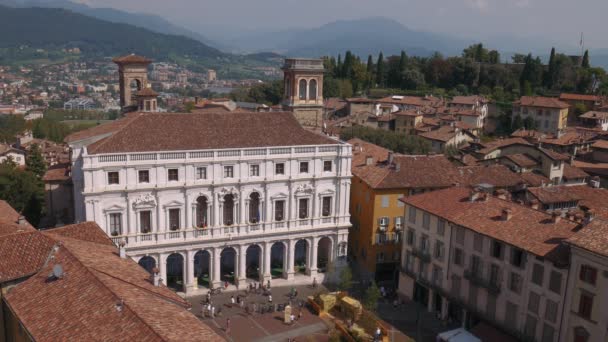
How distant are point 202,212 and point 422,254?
700 inches

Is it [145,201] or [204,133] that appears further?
[204,133]

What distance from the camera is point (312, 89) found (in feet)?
232

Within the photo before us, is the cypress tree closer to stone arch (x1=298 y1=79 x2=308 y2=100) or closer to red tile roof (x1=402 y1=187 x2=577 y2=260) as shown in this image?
stone arch (x1=298 y1=79 x2=308 y2=100)

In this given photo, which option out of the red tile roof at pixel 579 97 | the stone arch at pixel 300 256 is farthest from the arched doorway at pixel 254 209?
the red tile roof at pixel 579 97

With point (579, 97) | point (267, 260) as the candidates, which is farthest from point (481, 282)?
point (579, 97)

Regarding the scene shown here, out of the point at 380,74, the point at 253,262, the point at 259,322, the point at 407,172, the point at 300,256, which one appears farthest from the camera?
the point at 380,74

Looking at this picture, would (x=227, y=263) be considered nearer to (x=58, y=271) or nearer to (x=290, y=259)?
(x=290, y=259)

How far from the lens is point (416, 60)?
527ft

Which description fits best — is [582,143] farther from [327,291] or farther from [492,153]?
[327,291]

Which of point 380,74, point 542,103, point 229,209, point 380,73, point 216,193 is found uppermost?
point 380,73

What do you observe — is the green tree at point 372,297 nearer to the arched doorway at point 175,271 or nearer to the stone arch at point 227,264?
the stone arch at point 227,264

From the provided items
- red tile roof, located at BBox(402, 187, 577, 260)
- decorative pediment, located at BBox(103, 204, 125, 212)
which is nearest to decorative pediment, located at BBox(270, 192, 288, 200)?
red tile roof, located at BBox(402, 187, 577, 260)

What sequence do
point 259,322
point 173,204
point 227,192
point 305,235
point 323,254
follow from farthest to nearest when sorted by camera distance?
point 323,254 < point 305,235 < point 227,192 < point 173,204 < point 259,322

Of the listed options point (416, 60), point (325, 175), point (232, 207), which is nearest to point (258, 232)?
point (232, 207)
